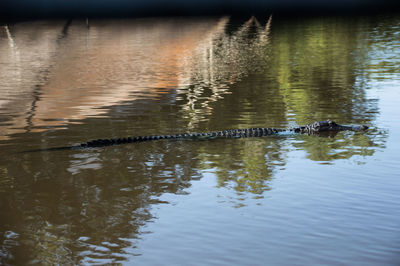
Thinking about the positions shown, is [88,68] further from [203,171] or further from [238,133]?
[203,171]

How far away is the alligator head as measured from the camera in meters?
15.1

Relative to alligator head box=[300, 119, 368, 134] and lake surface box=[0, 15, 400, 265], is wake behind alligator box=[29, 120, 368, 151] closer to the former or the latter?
alligator head box=[300, 119, 368, 134]

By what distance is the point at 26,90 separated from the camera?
25250 millimetres

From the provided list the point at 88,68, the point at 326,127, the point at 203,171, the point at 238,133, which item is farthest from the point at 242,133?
the point at 88,68

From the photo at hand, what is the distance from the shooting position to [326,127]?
1512 centimetres

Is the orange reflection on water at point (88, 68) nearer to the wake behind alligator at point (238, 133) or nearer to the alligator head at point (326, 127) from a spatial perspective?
the wake behind alligator at point (238, 133)

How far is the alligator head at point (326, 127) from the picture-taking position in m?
15.1

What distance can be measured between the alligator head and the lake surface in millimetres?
426

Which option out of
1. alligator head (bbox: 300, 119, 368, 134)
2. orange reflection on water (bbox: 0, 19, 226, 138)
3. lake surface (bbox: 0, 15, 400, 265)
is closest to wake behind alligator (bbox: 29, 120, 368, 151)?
alligator head (bbox: 300, 119, 368, 134)

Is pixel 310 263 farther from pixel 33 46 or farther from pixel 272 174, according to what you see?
pixel 33 46

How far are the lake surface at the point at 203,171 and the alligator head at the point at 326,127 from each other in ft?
1.40

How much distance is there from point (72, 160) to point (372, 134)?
280 inches

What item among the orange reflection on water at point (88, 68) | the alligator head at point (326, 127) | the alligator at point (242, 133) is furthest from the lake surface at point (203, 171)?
the alligator head at point (326, 127)

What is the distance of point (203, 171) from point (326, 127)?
438 cm
